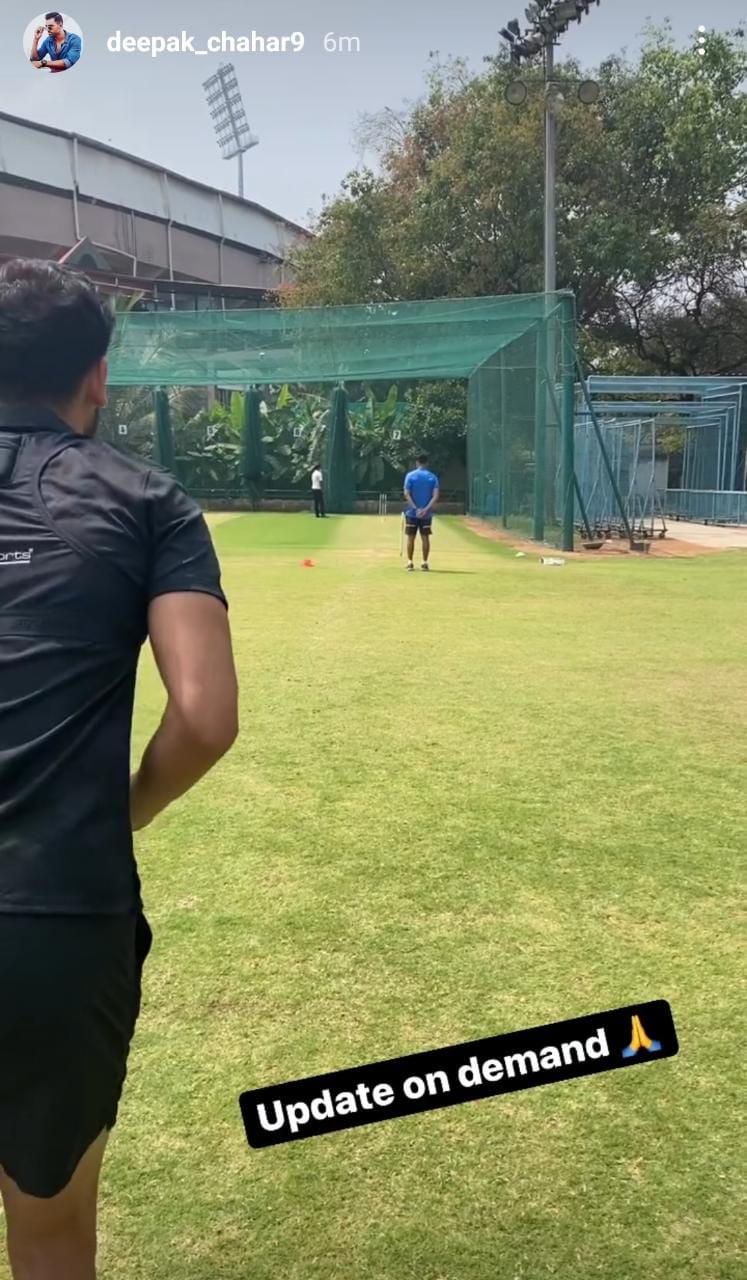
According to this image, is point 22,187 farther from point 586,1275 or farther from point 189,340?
point 586,1275

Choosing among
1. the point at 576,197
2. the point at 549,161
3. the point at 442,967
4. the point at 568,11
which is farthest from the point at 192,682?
the point at 576,197

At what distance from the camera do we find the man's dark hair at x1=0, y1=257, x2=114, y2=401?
1477 mm

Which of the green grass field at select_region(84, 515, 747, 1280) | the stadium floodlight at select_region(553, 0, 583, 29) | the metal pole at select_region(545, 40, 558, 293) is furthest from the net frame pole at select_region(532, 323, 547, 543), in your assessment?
the green grass field at select_region(84, 515, 747, 1280)

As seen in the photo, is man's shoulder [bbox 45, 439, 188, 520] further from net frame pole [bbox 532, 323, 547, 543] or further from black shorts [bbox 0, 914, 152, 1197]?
net frame pole [bbox 532, 323, 547, 543]

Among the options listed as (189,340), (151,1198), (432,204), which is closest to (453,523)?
(189,340)

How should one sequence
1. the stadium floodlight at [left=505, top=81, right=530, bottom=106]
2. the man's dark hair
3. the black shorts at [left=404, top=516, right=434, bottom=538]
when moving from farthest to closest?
the stadium floodlight at [left=505, top=81, right=530, bottom=106] → the black shorts at [left=404, top=516, right=434, bottom=538] → the man's dark hair

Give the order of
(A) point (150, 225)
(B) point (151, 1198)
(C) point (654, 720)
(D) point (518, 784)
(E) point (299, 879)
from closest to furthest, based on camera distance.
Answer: (B) point (151, 1198) → (E) point (299, 879) → (D) point (518, 784) → (C) point (654, 720) → (A) point (150, 225)

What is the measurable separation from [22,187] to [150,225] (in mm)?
6940

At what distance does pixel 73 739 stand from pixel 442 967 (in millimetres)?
2166

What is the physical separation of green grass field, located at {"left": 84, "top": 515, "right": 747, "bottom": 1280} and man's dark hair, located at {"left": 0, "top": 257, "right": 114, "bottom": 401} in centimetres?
173

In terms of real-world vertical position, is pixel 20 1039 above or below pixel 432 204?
below

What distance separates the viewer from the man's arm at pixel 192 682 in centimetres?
138

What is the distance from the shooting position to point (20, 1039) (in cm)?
133

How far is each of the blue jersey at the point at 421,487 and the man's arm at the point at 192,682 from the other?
12.6 m
